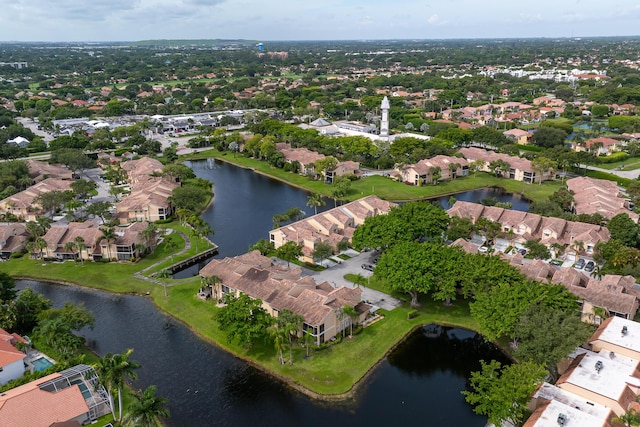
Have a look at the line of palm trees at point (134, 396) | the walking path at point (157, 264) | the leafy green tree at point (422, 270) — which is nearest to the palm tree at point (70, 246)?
the walking path at point (157, 264)

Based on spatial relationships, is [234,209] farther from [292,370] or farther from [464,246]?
[292,370]

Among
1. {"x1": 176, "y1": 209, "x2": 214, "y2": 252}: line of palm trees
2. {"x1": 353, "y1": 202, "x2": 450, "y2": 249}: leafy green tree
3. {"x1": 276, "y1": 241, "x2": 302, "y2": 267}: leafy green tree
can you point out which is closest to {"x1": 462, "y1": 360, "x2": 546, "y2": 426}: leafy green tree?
{"x1": 353, "y1": 202, "x2": 450, "y2": 249}: leafy green tree

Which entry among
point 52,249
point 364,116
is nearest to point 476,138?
point 364,116

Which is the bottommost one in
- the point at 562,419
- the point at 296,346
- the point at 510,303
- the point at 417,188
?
the point at 417,188

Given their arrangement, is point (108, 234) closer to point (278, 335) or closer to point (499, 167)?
point (278, 335)

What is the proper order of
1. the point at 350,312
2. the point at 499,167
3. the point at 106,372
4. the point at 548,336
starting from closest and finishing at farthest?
1. the point at 106,372
2. the point at 548,336
3. the point at 350,312
4. the point at 499,167

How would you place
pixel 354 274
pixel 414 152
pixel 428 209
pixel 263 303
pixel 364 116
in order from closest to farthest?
1. pixel 263 303
2. pixel 354 274
3. pixel 428 209
4. pixel 414 152
5. pixel 364 116

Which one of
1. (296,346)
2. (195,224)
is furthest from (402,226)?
(195,224)
